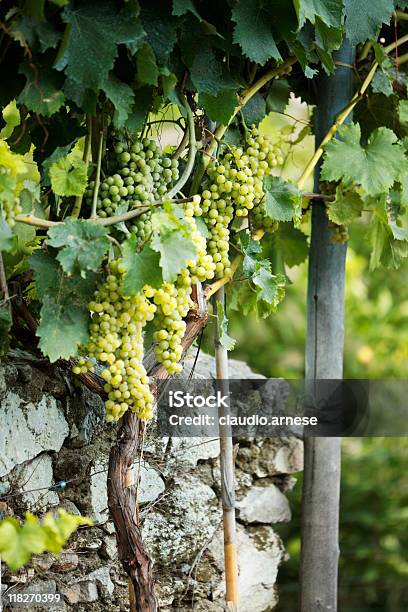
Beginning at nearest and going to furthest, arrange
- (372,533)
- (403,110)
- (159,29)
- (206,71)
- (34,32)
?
(34,32) < (159,29) < (206,71) < (403,110) < (372,533)

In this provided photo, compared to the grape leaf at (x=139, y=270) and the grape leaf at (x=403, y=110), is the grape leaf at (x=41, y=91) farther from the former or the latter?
the grape leaf at (x=403, y=110)

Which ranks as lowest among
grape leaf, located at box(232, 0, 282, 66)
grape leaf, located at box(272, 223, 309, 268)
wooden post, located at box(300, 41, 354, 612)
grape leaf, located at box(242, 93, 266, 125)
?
wooden post, located at box(300, 41, 354, 612)

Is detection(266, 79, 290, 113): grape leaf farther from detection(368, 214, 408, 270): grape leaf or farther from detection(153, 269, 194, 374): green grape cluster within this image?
detection(153, 269, 194, 374): green grape cluster

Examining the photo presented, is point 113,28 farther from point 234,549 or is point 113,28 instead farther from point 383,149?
point 234,549

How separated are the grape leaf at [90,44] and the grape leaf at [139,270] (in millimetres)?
240

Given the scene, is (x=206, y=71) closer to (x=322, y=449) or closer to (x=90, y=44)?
(x=90, y=44)

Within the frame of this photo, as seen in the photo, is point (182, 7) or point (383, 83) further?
point (383, 83)

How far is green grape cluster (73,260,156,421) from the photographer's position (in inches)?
50.7

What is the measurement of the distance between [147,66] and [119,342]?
41cm

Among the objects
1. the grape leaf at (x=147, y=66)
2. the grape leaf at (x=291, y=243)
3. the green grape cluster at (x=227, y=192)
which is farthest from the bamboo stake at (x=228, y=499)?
the grape leaf at (x=147, y=66)

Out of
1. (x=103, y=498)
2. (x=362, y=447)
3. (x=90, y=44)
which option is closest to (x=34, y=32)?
(x=90, y=44)

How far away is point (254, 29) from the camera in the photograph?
1.35 m

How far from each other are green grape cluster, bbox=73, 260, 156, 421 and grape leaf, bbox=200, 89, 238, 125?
1.10 ft

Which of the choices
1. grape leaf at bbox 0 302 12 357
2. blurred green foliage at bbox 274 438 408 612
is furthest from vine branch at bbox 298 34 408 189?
blurred green foliage at bbox 274 438 408 612
